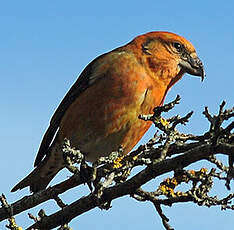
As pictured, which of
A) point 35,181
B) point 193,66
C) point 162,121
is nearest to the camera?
point 162,121

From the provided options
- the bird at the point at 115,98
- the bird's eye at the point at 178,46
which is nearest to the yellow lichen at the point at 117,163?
the bird at the point at 115,98

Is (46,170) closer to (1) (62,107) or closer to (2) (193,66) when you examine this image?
(1) (62,107)

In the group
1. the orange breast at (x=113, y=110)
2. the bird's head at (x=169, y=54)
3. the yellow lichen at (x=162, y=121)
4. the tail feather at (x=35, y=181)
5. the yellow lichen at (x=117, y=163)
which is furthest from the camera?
the bird's head at (x=169, y=54)

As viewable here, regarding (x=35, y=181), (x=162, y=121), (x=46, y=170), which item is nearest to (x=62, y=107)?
(x=46, y=170)

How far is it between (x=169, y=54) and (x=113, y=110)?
1129 mm

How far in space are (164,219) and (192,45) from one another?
3.12 metres

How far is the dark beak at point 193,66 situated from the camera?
235 inches

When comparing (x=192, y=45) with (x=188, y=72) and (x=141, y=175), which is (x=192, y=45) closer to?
(x=188, y=72)

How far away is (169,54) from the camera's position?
6.09 m

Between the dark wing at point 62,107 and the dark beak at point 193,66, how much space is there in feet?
3.06

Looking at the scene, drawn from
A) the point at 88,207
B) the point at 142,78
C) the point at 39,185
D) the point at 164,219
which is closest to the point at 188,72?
the point at 142,78

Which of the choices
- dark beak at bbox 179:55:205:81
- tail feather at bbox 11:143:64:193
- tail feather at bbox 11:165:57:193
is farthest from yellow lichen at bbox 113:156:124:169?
dark beak at bbox 179:55:205:81

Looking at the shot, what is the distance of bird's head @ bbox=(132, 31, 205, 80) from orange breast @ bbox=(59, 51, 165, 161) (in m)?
0.30

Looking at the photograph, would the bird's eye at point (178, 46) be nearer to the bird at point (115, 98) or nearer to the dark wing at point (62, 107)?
the bird at point (115, 98)
